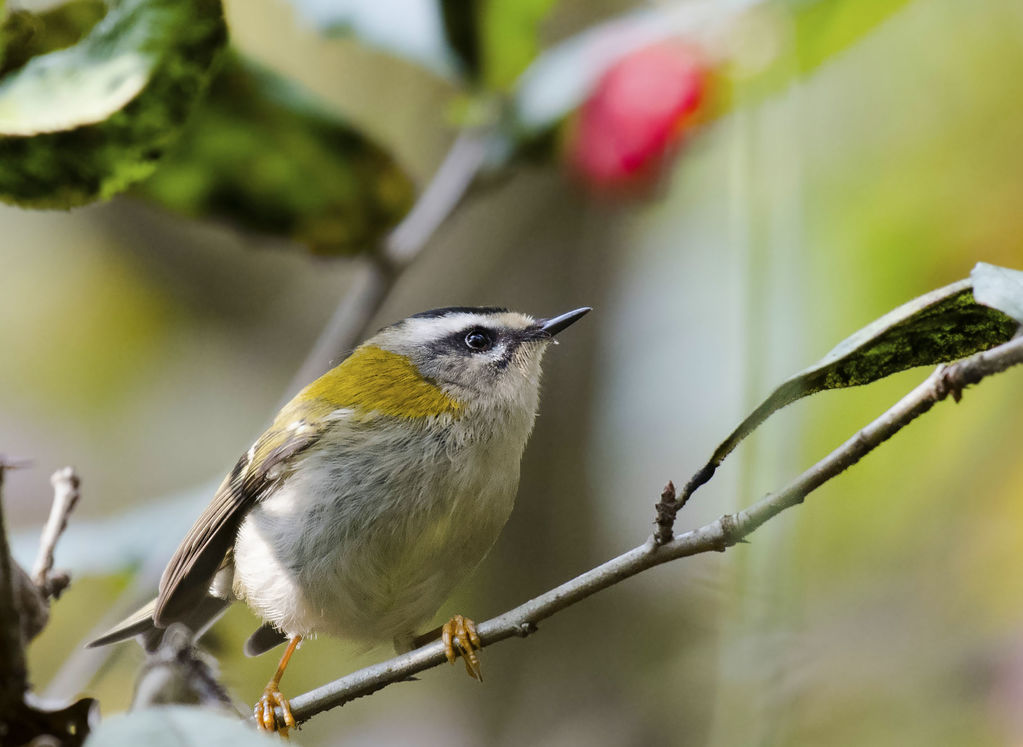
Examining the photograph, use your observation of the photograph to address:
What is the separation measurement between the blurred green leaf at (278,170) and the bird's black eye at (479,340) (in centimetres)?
38

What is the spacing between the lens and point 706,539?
87cm

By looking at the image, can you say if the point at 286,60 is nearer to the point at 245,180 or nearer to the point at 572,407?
the point at 572,407

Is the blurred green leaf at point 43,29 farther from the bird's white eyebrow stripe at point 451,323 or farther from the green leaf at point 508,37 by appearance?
the bird's white eyebrow stripe at point 451,323

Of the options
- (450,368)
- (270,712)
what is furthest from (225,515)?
(450,368)

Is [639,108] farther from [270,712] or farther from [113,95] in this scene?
[270,712]

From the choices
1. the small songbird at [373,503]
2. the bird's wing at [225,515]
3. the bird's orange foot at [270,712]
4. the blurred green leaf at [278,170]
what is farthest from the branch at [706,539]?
the blurred green leaf at [278,170]

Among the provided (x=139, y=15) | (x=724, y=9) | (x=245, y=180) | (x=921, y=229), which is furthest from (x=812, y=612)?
(x=139, y=15)

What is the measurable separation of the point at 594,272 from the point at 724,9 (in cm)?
132

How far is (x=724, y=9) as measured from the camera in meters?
1.60

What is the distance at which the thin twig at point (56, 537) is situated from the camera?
123 centimetres

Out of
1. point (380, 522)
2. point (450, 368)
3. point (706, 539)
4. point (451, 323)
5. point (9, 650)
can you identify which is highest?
point (451, 323)

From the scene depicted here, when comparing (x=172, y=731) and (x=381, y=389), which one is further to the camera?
(x=381, y=389)

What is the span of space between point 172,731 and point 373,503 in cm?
90

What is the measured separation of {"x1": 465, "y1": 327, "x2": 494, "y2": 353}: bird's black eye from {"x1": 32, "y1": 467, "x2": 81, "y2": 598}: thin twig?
2.59 feet
